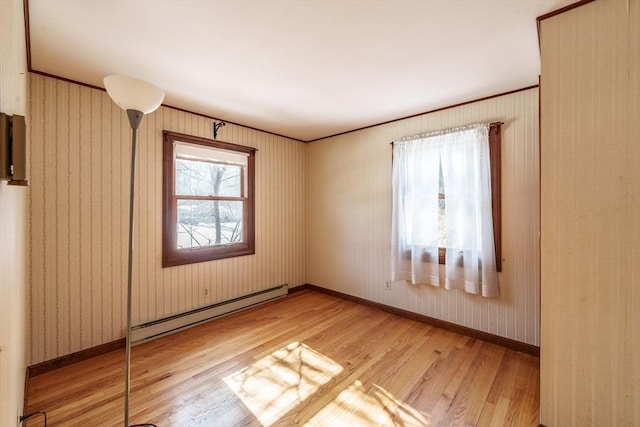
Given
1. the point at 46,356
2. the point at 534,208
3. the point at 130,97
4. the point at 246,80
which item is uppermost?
the point at 246,80

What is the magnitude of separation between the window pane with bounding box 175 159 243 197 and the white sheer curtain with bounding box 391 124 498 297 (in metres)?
2.09

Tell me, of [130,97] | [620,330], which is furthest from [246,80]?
[620,330]

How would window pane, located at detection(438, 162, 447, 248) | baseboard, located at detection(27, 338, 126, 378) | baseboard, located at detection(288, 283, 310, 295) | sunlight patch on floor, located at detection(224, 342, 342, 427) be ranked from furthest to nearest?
baseboard, located at detection(288, 283, 310, 295)
window pane, located at detection(438, 162, 447, 248)
baseboard, located at detection(27, 338, 126, 378)
sunlight patch on floor, located at detection(224, 342, 342, 427)

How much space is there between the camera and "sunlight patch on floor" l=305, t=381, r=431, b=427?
1684 mm

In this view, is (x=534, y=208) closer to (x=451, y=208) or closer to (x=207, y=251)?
(x=451, y=208)

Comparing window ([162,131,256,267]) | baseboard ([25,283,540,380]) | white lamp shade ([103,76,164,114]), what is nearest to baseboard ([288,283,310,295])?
window ([162,131,256,267])

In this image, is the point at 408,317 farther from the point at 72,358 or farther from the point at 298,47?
the point at 72,358

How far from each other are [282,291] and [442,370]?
93.8 inches

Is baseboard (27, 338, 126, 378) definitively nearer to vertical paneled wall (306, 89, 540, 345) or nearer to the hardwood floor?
the hardwood floor

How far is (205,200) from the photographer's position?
127 inches

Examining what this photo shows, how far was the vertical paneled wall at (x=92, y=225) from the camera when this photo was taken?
2.17 metres

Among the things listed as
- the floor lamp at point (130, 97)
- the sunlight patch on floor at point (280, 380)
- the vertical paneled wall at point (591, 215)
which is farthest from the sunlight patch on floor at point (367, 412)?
the floor lamp at point (130, 97)

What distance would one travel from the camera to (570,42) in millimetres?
1521

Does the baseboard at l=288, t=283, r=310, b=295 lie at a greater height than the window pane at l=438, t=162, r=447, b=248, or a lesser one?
lesser
